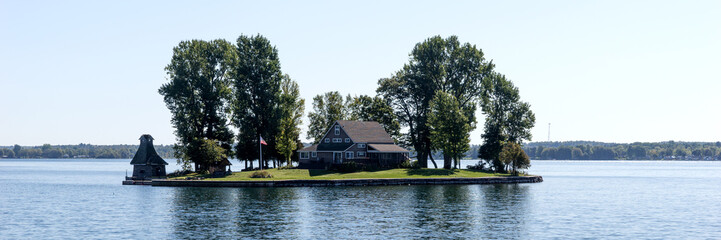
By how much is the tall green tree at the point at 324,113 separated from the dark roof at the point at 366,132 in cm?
1309

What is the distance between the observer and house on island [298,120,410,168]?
373 ft

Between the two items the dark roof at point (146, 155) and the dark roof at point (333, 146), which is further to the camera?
the dark roof at point (333, 146)

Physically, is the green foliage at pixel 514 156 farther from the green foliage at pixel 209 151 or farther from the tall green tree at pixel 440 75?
the green foliage at pixel 209 151

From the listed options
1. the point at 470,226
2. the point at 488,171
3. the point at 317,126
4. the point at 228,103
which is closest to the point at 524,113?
the point at 488,171

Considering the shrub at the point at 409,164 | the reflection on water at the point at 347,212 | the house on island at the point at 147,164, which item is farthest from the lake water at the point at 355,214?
→ the shrub at the point at 409,164

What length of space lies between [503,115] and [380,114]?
22.7m

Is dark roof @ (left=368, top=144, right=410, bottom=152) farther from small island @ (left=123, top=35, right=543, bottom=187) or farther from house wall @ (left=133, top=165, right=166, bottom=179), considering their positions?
house wall @ (left=133, top=165, right=166, bottom=179)

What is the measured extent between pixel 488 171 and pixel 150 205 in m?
63.5

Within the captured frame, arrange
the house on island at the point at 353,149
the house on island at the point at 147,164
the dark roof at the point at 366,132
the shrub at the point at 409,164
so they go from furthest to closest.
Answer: the dark roof at the point at 366,132 < the shrub at the point at 409,164 < the house on island at the point at 353,149 < the house on island at the point at 147,164

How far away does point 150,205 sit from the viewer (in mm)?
71000

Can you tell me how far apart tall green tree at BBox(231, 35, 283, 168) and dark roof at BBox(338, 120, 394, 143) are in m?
12.6

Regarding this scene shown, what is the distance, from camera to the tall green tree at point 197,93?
357 ft

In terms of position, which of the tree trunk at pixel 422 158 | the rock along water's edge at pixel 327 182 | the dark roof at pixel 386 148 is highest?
the dark roof at pixel 386 148

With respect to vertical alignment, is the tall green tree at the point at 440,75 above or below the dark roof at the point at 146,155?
above
